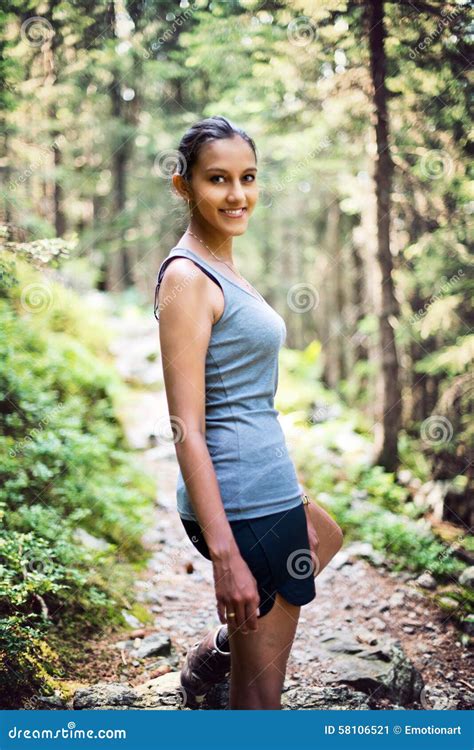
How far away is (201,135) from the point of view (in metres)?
2.02

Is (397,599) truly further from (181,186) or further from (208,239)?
(181,186)

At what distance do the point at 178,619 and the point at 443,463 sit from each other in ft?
10.9

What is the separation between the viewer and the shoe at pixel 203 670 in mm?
2674

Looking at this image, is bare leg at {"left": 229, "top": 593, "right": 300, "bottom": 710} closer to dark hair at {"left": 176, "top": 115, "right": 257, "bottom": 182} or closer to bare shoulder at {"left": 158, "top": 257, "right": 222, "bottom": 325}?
bare shoulder at {"left": 158, "top": 257, "right": 222, "bottom": 325}

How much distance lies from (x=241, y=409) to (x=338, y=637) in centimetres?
227

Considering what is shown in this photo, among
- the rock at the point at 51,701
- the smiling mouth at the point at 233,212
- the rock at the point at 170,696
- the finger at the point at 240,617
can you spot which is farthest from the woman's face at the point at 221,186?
the rock at the point at 51,701

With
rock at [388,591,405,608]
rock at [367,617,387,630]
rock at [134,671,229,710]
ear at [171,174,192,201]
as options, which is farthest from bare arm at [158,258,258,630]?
rock at [388,591,405,608]

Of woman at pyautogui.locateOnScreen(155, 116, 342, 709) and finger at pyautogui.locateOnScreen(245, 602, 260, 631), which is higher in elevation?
woman at pyautogui.locateOnScreen(155, 116, 342, 709)

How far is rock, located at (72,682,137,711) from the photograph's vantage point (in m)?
2.75

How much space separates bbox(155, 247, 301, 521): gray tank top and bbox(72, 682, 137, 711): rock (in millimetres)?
1342

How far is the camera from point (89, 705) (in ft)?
9.02

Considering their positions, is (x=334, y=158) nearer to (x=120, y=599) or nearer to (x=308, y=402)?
(x=308, y=402)

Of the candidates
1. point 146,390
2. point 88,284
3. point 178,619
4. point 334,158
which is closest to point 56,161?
point 88,284

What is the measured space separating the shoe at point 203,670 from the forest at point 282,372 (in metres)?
0.46
